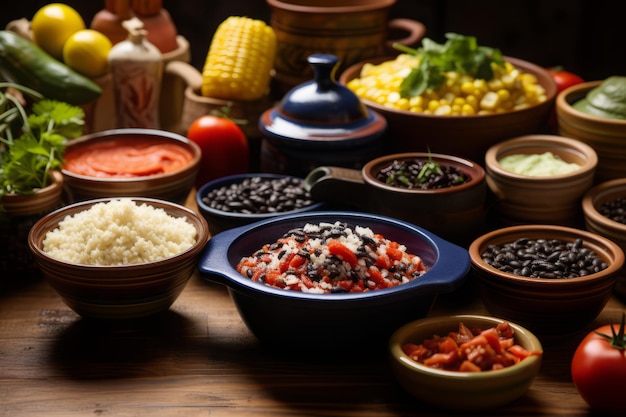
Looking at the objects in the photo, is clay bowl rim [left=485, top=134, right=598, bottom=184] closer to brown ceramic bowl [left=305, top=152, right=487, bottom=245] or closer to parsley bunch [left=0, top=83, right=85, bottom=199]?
brown ceramic bowl [left=305, top=152, right=487, bottom=245]

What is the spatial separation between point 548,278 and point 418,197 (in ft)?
1.47

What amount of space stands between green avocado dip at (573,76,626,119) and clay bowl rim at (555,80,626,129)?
4cm

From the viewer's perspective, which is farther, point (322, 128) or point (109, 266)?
point (322, 128)

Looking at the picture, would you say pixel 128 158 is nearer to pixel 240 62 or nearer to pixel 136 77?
pixel 136 77

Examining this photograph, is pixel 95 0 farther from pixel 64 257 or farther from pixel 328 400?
pixel 328 400

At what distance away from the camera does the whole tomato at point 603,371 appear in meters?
1.98

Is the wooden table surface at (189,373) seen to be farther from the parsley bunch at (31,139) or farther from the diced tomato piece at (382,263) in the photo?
the parsley bunch at (31,139)

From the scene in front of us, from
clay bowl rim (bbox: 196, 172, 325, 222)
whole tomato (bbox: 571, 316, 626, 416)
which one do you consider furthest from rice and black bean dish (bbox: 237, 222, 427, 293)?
whole tomato (bbox: 571, 316, 626, 416)

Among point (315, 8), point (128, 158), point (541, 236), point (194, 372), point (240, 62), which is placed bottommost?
point (194, 372)

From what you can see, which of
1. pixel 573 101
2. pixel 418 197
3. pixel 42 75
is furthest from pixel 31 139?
pixel 573 101

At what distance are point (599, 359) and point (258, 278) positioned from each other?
0.81 metres

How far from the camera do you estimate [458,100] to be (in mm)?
3092

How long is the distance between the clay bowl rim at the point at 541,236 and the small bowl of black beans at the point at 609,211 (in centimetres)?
3

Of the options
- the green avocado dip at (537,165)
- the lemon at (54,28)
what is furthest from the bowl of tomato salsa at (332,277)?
the lemon at (54,28)
